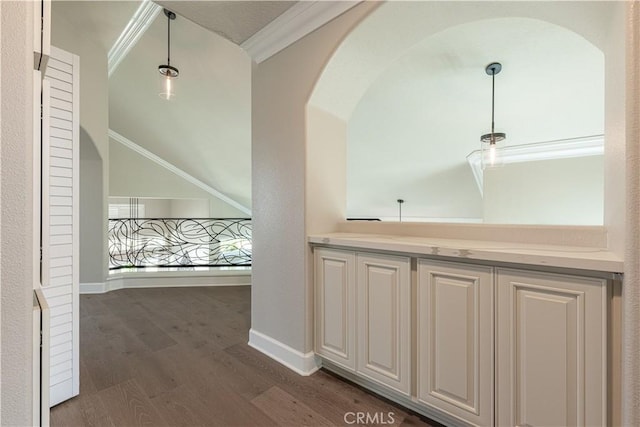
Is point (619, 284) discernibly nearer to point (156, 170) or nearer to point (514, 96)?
point (514, 96)

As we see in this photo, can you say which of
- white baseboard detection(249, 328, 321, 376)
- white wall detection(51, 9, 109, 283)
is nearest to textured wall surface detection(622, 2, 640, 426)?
white baseboard detection(249, 328, 321, 376)

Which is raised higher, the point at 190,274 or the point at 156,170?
the point at 156,170

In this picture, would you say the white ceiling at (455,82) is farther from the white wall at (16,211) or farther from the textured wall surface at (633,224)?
the white wall at (16,211)

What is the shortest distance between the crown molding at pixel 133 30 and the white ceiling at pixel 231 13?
1419mm

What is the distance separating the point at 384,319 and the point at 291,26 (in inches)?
75.2

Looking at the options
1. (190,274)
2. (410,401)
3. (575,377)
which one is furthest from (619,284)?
(190,274)

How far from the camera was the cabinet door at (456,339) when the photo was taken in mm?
1155

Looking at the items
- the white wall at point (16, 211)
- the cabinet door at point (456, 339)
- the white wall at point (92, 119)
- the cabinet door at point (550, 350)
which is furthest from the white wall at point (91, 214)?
the cabinet door at point (550, 350)

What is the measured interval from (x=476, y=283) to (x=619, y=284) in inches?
16.6

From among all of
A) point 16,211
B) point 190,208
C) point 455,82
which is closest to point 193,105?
point 455,82

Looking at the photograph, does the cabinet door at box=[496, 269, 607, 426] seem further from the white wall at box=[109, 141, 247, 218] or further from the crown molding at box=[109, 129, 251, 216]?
the white wall at box=[109, 141, 247, 218]

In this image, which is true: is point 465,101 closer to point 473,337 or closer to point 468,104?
point 468,104

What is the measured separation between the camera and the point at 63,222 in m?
1.54

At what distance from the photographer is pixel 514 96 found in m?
2.85
